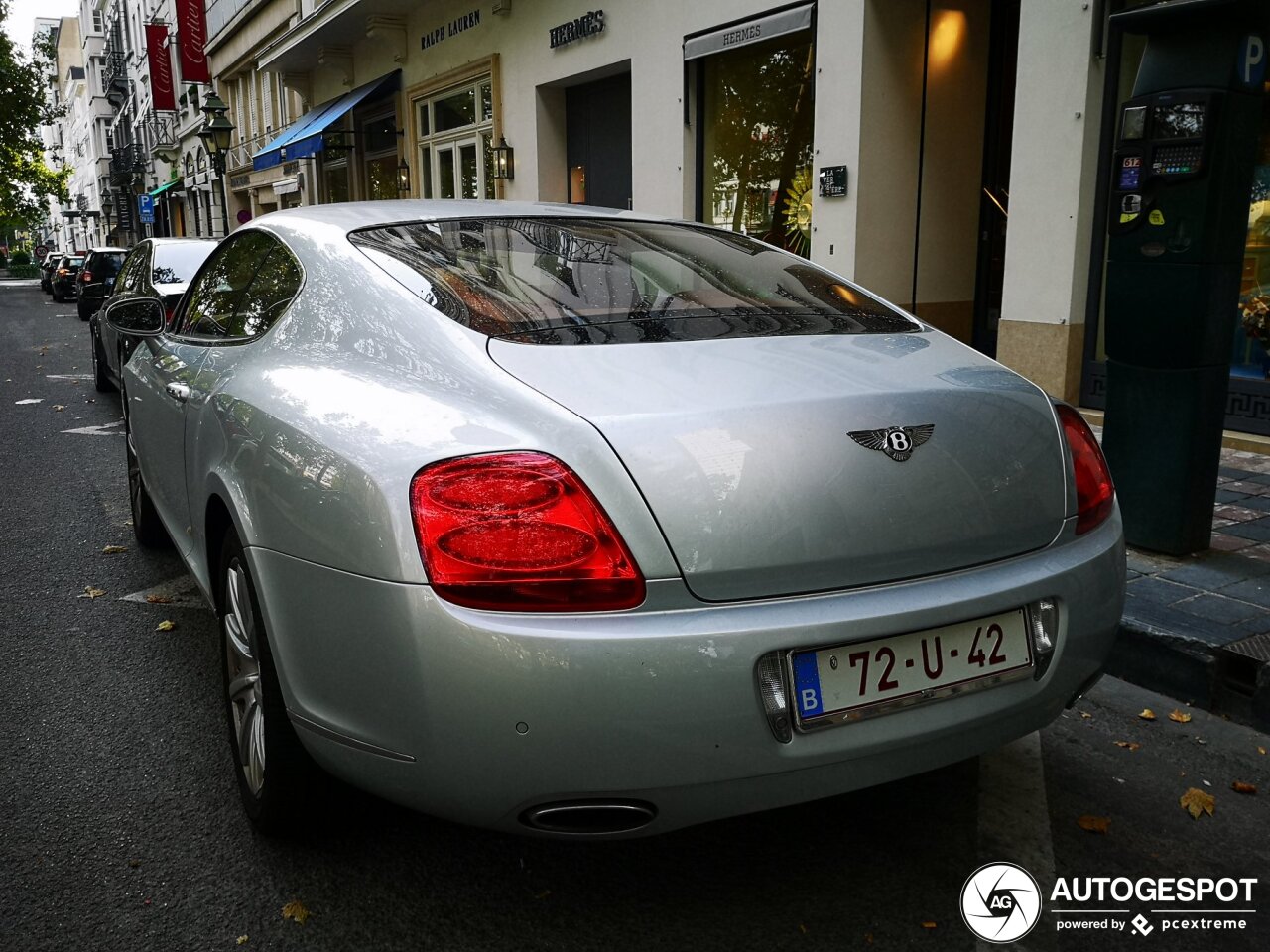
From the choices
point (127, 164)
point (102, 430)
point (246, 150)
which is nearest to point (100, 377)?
point (102, 430)

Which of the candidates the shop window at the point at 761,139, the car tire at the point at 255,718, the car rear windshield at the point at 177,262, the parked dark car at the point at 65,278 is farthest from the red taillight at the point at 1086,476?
the parked dark car at the point at 65,278

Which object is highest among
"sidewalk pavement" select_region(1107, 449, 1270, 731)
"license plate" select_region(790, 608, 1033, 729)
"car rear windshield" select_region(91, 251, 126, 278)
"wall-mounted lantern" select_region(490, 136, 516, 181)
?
"wall-mounted lantern" select_region(490, 136, 516, 181)

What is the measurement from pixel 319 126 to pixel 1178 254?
16918 mm

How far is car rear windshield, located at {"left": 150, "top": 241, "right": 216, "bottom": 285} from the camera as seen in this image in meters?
9.21

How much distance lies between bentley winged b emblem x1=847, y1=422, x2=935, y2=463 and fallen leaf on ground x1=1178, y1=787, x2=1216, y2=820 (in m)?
1.35

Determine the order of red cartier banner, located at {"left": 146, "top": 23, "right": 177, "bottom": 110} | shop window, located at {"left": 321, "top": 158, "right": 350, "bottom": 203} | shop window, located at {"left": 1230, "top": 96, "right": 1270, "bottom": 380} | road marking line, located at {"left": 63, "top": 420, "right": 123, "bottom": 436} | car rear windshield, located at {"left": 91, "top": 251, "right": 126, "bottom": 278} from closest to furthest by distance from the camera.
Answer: shop window, located at {"left": 1230, "top": 96, "right": 1270, "bottom": 380}
road marking line, located at {"left": 63, "top": 420, "right": 123, "bottom": 436}
shop window, located at {"left": 321, "top": 158, "right": 350, "bottom": 203}
car rear windshield, located at {"left": 91, "top": 251, "right": 126, "bottom": 278}
red cartier banner, located at {"left": 146, "top": 23, "right": 177, "bottom": 110}

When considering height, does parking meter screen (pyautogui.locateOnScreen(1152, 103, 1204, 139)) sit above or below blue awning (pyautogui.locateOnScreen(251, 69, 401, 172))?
below

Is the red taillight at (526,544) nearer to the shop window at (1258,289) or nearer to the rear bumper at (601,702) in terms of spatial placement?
the rear bumper at (601,702)

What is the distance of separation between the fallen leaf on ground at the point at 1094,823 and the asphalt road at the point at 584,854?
12mm

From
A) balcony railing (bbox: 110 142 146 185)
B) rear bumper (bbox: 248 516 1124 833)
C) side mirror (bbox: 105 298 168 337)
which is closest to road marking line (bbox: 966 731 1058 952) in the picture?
rear bumper (bbox: 248 516 1124 833)

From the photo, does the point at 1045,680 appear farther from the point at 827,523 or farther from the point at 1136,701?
the point at 1136,701

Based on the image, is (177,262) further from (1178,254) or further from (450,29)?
(1178,254)

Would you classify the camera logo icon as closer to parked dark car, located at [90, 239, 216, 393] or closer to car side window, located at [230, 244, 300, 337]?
car side window, located at [230, 244, 300, 337]

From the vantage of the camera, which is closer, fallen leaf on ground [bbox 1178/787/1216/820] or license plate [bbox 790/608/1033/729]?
license plate [bbox 790/608/1033/729]
